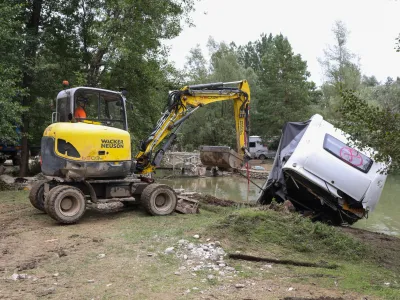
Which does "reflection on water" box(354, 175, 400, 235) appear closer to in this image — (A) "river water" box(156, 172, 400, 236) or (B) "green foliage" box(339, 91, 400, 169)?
(A) "river water" box(156, 172, 400, 236)

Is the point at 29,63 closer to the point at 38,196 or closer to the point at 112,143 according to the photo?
the point at 38,196

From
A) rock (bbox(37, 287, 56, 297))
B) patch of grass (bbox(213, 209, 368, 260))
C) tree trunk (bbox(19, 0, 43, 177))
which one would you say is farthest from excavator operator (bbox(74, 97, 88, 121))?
tree trunk (bbox(19, 0, 43, 177))

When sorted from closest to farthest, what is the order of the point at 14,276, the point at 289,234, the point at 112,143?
the point at 14,276 → the point at 289,234 → the point at 112,143

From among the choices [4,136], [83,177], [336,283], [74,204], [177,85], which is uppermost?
[177,85]

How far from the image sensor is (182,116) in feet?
37.7

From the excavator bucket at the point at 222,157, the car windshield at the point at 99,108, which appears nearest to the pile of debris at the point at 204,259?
the car windshield at the point at 99,108

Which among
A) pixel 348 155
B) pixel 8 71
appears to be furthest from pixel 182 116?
pixel 8 71

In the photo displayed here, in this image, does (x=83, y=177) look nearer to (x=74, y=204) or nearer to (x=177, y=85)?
(x=74, y=204)

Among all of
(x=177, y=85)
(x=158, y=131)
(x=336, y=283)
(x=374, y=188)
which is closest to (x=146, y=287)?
(x=336, y=283)

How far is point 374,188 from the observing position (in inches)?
424

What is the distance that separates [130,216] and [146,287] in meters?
4.91

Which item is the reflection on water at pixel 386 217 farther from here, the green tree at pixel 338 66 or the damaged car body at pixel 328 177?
the green tree at pixel 338 66

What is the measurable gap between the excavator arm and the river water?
250 centimetres

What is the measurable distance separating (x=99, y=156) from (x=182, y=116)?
10.1ft
